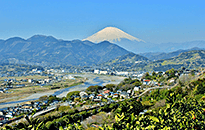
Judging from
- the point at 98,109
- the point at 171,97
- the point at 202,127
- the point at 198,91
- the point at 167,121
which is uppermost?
the point at 171,97

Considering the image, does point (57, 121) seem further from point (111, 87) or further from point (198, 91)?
point (111, 87)

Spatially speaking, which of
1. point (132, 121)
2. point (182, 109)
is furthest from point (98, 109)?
point (132, 121)

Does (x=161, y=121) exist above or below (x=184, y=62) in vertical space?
above

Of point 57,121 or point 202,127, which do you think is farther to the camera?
point 57,121

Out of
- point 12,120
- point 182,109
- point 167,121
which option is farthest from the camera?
point 12,120

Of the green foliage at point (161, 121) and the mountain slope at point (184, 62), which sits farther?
the mountain slope at point (184, 62)

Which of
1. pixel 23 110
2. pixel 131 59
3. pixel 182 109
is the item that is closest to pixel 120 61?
pixel 131 59

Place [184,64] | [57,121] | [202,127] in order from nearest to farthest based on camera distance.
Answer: [202,127], [57,121], [184,64]

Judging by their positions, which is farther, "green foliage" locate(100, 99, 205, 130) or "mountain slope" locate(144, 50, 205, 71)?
"mountain slope" locate(144, 50, 205, 71)

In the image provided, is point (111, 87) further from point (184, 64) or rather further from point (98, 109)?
point (184, 64)

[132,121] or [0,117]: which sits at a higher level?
[132,121]

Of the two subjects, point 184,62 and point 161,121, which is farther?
point 184,62
